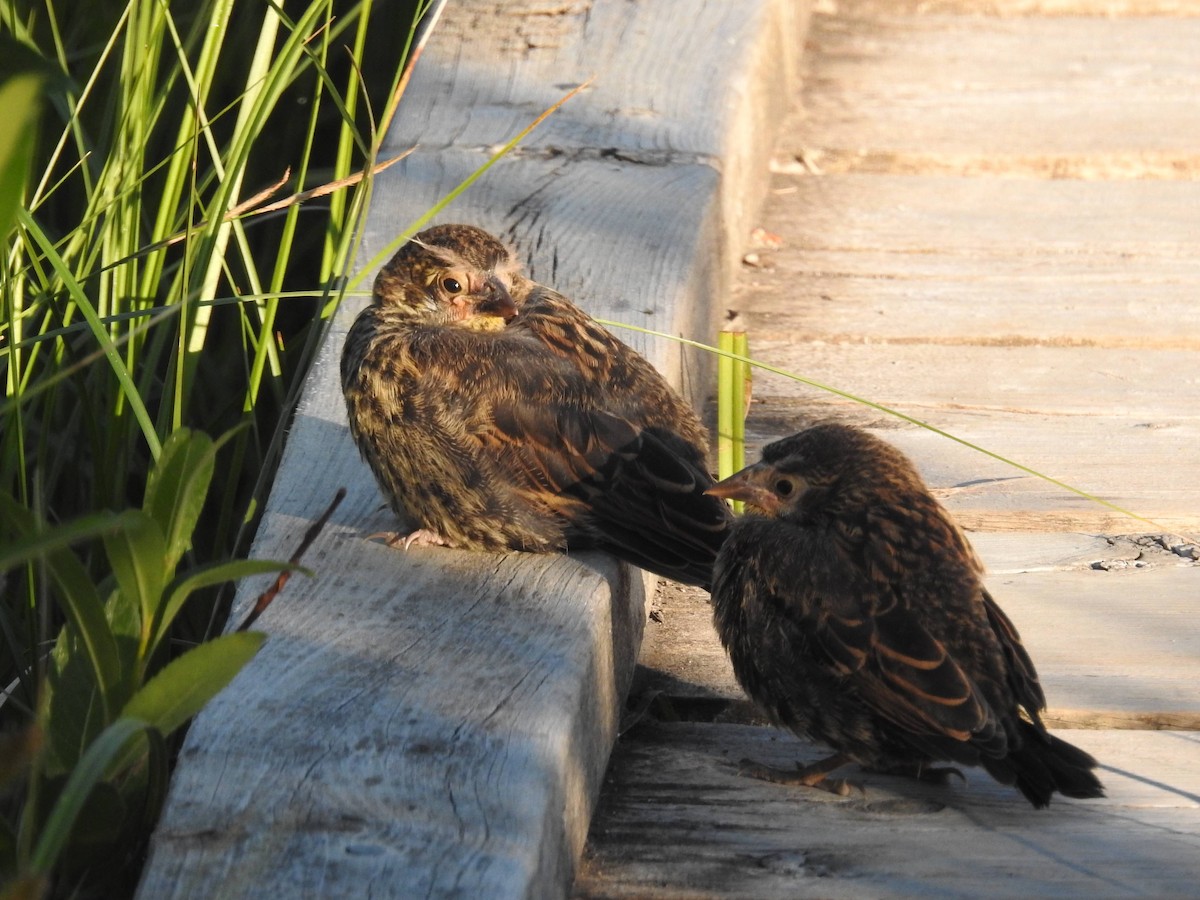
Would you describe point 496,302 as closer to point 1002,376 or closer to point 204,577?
point 1002,376

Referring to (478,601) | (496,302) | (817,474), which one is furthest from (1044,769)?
(496,302)

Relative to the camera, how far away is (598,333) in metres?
3.48

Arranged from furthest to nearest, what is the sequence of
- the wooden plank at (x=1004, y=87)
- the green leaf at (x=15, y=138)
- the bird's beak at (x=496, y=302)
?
the wooden plank at (x=1004, y=87) → the bird's beak at (x=496, y=302) → the green leaf at (x=15, y=138)

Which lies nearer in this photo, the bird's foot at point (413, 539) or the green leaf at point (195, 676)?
the green leaf at point (195, 676)

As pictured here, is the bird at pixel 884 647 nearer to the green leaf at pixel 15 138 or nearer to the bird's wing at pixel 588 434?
the bird's wing at pixel 588 434

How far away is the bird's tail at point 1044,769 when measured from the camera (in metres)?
2.56

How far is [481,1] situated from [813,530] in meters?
2.53

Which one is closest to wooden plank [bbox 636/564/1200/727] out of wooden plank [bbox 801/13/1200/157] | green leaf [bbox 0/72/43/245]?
green leaf [bbox 0/72/43/245]

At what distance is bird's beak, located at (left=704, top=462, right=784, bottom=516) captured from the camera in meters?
3.15

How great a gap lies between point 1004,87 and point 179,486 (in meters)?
4.39

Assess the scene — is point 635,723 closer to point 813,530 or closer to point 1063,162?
point 813,530

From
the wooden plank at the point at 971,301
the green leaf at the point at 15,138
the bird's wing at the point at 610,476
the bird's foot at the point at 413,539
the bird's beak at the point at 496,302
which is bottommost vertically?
the bird's foot at the point at 413,539

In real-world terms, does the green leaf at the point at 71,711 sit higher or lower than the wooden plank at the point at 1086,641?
higher

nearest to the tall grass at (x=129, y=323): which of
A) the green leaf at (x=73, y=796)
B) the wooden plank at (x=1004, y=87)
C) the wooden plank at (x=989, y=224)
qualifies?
the green leaf at (x=73, y=796)
